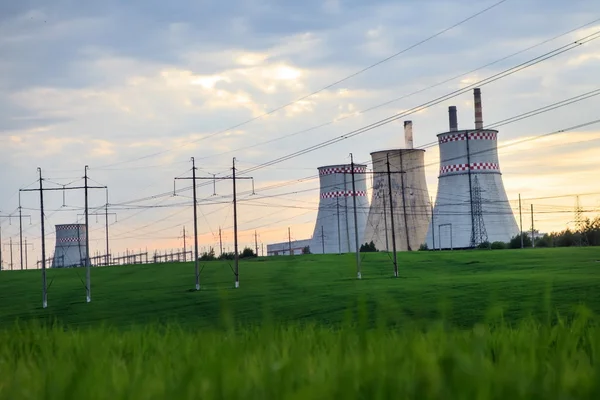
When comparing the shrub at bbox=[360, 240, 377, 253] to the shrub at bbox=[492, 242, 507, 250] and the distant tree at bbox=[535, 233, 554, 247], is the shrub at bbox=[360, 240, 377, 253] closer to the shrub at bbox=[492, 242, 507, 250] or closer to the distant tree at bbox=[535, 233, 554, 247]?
the shrub at bbox=[492, 242, 507, 250]

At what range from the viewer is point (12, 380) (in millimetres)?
2604

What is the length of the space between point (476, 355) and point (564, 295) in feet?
90.4

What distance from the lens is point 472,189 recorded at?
7531cm

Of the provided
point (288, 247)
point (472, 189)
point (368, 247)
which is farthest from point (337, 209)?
point (288, 247)

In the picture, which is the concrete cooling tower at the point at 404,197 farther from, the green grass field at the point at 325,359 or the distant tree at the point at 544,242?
the green grass field at the point at 325,359

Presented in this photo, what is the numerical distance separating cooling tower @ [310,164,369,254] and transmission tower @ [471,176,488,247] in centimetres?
1539

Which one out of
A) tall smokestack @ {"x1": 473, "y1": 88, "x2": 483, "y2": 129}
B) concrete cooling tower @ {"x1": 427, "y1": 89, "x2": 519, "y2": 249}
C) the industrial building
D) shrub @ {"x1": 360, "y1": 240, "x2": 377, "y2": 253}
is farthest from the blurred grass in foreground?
the industrial building

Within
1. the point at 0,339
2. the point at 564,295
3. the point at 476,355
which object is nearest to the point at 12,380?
the point at 476,355

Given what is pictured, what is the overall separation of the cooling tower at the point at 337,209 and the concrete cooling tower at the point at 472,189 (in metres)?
13.2

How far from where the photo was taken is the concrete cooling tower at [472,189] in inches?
2960

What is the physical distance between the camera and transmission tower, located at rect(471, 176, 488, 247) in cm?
7519

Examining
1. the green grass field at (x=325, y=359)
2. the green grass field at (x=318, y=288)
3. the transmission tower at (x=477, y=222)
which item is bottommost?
the green grass field at (x=318, y=288)

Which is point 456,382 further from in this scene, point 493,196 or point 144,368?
point 493,196

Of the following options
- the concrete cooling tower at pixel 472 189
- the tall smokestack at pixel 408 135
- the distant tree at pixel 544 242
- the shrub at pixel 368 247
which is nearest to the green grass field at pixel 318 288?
the concrete cooling tower at pixel 472 189
